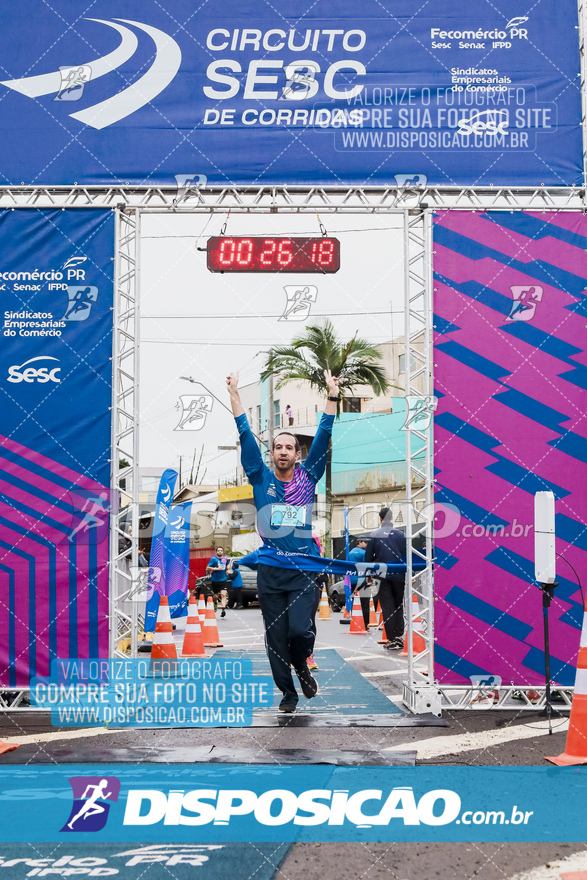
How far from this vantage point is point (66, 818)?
457cm

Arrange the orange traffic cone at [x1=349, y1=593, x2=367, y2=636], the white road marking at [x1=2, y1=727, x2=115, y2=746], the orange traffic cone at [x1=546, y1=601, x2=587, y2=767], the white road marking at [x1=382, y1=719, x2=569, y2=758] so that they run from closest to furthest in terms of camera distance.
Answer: the orange traffic cone at [x1=546, y1=601, x2=587, y2=767] → the white road marking at [x1=382, y1=719, x2=569, y2=758] → the white road marking at [x1=2, y1=727, x2=115, y2=746] → the orange traffic cone at [x1=349, y1=593, x2=367, y2=636]

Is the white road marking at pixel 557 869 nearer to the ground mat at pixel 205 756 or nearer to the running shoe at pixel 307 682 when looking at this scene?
the ground mat at pixel 205 756

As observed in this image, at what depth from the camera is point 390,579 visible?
12.2 meters

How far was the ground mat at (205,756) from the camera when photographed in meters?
5.77

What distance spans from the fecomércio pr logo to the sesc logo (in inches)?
157

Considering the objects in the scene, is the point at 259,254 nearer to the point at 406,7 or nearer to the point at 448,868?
the point at 406,7

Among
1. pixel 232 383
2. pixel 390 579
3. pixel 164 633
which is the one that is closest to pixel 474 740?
pixel 232 383

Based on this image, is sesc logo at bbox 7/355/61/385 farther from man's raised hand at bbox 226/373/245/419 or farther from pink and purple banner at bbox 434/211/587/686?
pink and purple banner at bbox 434/211/587/686

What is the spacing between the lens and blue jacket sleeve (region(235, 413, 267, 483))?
742 cm

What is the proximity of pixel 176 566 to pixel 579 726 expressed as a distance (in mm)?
8945

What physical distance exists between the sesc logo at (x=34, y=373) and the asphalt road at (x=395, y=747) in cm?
302

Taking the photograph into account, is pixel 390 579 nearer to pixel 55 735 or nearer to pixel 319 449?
pixel 319 449

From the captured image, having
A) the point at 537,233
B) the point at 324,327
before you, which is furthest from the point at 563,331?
the point at 324,327

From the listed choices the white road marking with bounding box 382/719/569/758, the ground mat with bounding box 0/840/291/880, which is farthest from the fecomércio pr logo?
the white road marking with bounding box 382/719/569/758
